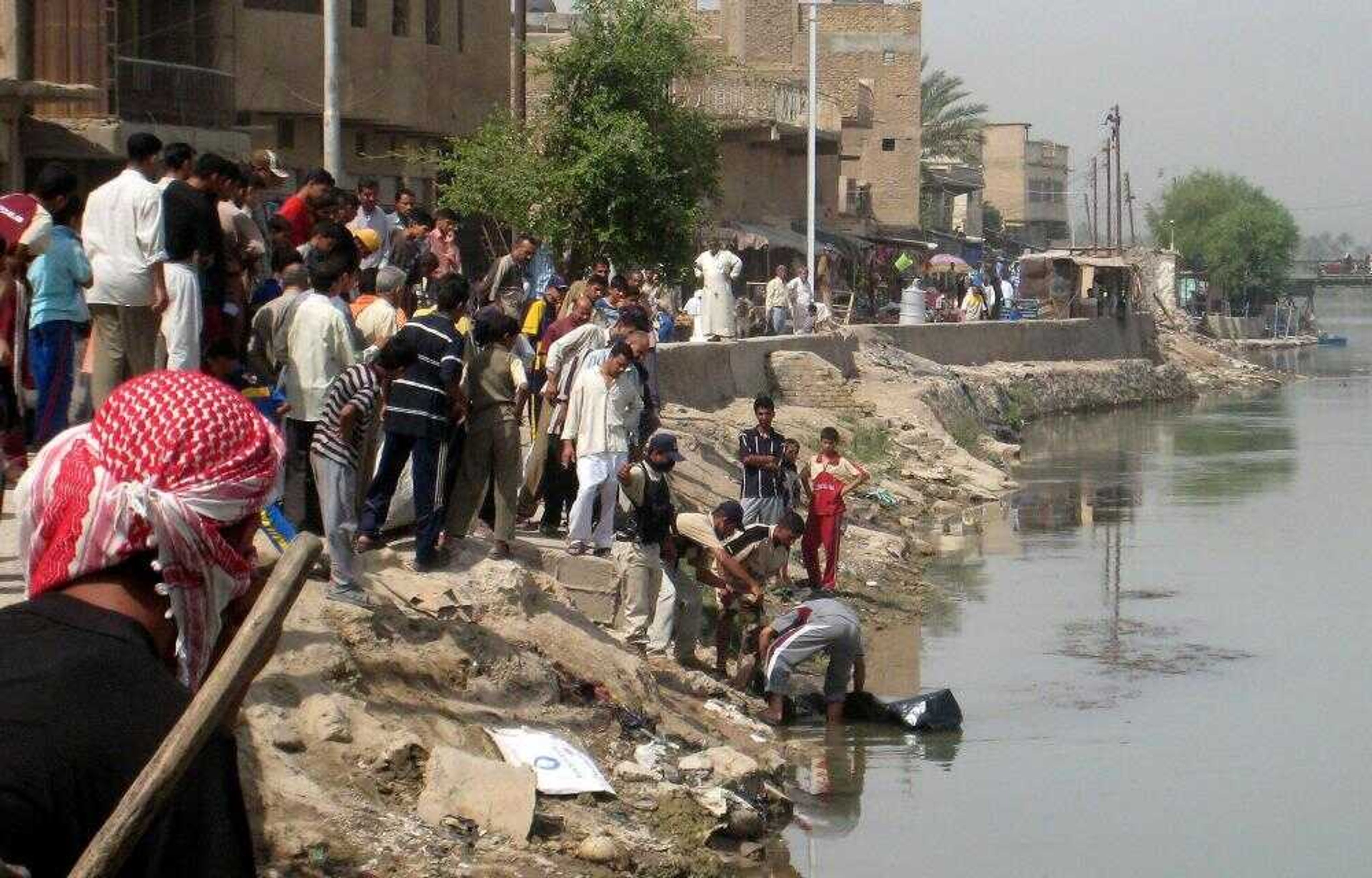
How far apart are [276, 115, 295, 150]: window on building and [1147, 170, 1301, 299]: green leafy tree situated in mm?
76805

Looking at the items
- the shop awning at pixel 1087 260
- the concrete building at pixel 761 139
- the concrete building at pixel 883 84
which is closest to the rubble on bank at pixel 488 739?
the concrete building at pixel 761 139

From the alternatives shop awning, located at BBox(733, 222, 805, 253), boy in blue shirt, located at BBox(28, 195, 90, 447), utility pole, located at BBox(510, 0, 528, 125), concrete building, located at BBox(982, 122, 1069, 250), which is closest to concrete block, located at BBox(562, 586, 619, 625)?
boy in blue shirt, located at BBox(28, 195, 90, 447)

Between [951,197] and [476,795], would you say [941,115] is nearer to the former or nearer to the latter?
[951,197]

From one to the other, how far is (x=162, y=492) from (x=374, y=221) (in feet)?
39.1

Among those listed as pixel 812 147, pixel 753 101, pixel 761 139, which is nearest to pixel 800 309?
pixel 812 147

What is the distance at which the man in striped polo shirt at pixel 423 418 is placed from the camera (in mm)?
10172

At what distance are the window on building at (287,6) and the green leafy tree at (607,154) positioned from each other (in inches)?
206

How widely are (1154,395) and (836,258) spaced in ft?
37.1

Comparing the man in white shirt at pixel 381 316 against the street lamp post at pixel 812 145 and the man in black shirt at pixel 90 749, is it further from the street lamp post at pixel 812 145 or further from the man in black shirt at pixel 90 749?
the street lamp post at pixel 812 145

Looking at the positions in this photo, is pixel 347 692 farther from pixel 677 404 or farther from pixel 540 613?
pixel 677 404

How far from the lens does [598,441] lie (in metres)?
12.3

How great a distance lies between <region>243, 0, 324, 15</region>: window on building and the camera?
26766 millimetres

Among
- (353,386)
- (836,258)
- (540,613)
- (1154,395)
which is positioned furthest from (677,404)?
(1154,395)

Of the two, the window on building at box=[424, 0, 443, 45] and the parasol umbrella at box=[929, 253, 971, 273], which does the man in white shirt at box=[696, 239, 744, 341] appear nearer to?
the window on building at box=[424, 0, 443, 45]
